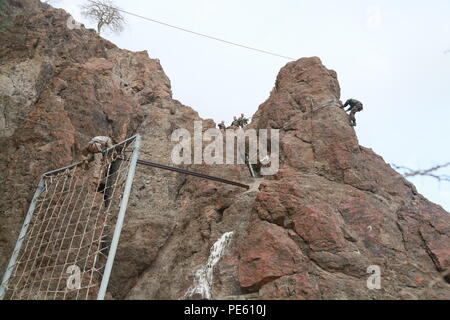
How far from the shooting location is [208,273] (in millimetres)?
7348

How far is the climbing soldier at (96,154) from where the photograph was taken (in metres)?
8.73

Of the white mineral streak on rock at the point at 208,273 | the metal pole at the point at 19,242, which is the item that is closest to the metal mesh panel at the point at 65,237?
the metal pole at the point at 19,242

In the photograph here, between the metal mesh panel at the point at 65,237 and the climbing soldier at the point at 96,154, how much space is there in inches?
1.2

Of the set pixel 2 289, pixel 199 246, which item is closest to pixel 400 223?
pixel 199 246

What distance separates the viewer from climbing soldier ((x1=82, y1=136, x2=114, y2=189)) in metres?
8.73

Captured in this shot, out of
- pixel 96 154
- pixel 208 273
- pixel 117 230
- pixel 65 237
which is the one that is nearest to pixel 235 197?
pixel 208 273

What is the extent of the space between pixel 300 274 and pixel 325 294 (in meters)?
0.53

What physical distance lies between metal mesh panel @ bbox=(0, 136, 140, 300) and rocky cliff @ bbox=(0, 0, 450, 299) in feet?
1.40

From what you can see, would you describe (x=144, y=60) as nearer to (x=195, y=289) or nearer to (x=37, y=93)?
(x=37, y=93)
